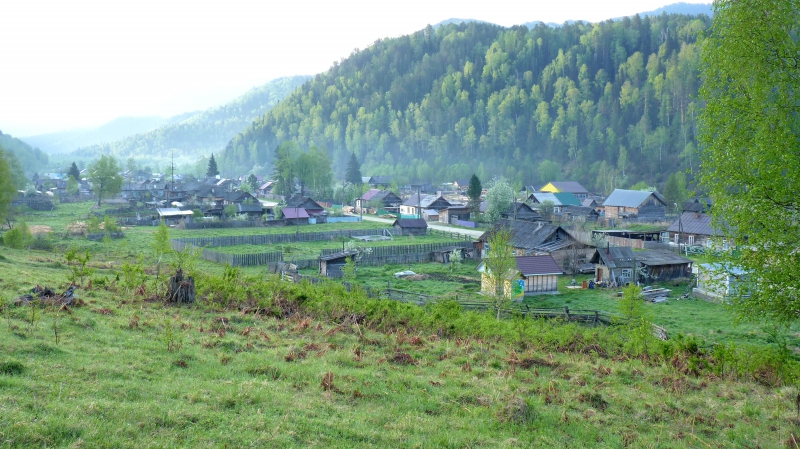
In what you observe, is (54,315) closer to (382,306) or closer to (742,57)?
(382,306)

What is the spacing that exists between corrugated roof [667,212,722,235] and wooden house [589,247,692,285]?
1111 centimetres

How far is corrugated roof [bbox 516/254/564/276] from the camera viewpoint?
30.7 metres

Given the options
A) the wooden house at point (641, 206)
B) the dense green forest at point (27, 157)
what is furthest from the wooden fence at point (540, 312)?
the dense green forest at point (27, 157)

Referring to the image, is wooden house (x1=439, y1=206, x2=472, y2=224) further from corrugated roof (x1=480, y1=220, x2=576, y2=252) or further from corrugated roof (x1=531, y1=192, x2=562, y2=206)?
corrugated roof (x1=480, y1=220, x2=576, y2=252)

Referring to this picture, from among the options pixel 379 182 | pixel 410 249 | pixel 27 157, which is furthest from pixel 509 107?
pixel 27 157

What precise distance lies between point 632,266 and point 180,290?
25.5 metres

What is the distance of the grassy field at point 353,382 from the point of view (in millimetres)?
8188

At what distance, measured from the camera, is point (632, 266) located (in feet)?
110

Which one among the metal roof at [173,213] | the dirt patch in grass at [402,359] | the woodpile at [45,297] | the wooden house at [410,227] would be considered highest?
the woodpile at [45,297]

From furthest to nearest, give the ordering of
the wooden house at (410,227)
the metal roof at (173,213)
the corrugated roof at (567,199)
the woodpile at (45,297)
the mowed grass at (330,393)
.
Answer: the corrugated roof at (567,199)
the metal roof at (173,213)
the wooden house at (410,227)
the woodpile at (45,297)
the mowed grass at (330,393)

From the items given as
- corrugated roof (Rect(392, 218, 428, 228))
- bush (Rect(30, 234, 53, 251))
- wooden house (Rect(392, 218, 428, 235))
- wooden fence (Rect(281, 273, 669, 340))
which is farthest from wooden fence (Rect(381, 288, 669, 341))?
corrugated roof (Rect(392, 218, 428, 228))

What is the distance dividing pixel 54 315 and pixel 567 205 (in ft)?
214

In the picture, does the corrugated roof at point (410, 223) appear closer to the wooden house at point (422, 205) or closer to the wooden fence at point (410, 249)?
the wooden fence at point (410, 249)

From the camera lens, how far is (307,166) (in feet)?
296
